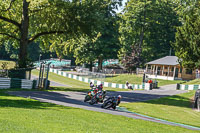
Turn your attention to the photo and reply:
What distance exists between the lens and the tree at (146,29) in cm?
5993

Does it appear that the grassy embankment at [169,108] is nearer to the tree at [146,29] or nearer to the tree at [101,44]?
the tree at [146,29]

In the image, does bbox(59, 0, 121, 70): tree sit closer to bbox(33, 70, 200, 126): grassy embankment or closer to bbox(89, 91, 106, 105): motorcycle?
bbox(33, 70, 200, 126): grassy embankment

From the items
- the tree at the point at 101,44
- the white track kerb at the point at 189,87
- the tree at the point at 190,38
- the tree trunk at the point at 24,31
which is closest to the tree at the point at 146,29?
the tree at the point at 101,44

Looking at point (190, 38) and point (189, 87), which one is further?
point (189, 87)

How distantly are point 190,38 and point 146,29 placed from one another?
3410 centimetres

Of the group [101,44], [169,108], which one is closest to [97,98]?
[169,108]

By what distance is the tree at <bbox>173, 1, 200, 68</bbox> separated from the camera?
3000 centimetres

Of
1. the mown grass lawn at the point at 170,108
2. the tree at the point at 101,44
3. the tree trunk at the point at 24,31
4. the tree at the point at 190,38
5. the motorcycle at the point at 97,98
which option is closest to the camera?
the motorcycle at the point at 97,98

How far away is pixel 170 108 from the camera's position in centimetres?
2412

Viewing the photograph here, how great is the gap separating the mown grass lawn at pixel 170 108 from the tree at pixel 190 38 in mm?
4421

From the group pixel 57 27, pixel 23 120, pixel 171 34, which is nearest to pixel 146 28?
pixel 171 34

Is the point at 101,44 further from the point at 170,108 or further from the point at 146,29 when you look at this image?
the point at 170,108

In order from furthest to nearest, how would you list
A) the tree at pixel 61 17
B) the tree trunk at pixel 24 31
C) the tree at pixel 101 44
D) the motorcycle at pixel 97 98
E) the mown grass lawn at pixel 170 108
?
1. the tree at pixel 101 44
2. the tree trunk at pixel 24 31
3. the tree at pixel 61 17
4. the mown grass lawn at pixel 170 108
5. the motorcycle at pixel 97 98

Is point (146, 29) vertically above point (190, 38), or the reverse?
point (146, 29)
